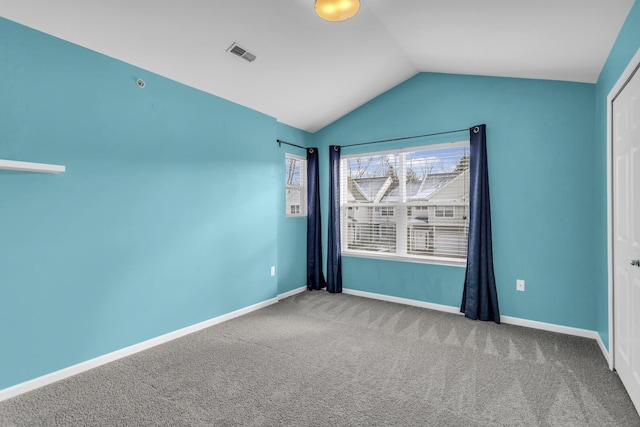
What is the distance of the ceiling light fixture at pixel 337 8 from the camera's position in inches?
81.9

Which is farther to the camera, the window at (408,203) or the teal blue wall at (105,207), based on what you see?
the window at (408,203)

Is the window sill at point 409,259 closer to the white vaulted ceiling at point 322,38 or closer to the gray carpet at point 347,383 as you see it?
the gray carpet at point 347,383

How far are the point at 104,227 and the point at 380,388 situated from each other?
247 centimetres

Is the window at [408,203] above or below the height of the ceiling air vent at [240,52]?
below

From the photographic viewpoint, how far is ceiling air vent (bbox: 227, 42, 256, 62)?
110 inches

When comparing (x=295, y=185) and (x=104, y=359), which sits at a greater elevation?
(x=295, y=185)

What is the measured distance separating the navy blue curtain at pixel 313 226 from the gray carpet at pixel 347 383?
1527 millimetres

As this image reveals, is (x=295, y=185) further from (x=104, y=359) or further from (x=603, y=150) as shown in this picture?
(x=603, y=150)

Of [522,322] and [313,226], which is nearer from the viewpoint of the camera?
[522,322]

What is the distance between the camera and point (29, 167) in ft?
6.70

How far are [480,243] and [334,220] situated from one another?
6.39ft

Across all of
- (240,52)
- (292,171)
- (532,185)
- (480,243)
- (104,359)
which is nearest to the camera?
(104,359)

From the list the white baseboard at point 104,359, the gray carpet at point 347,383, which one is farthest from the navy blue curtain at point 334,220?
the white baseboard at point 104,359

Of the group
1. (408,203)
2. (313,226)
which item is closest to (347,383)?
(408,203)
